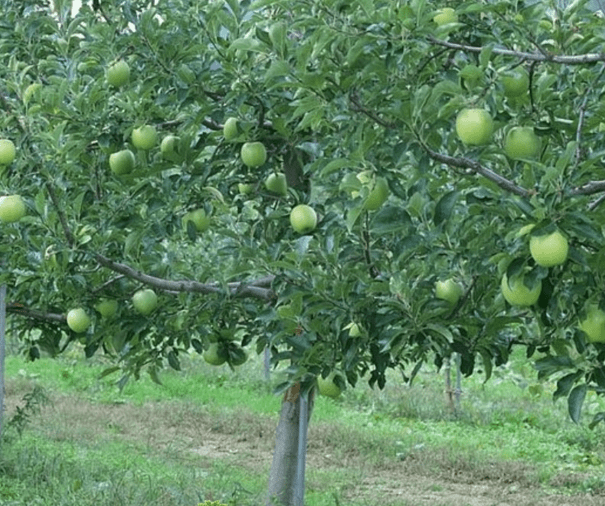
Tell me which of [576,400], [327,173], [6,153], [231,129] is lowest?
[576,400]

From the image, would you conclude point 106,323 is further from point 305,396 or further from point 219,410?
point 219,410

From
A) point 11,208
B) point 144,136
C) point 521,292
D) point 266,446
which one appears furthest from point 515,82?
point 266,446

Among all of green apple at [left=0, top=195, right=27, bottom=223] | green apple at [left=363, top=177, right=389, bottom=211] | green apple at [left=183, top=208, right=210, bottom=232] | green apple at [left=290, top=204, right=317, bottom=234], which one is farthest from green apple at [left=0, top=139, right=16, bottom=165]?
green apple at [left=363, top=177, right=389, bottom=211]

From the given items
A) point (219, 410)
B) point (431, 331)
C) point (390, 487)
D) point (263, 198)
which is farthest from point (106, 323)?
point (219, 410)

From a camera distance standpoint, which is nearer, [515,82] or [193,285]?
[515,82]

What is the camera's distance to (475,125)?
7.38 ft

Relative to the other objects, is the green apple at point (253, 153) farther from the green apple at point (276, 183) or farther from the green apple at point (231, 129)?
the green apple at point (276, 183)

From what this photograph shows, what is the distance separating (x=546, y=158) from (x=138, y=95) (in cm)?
146

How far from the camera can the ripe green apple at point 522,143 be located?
7.86 ft

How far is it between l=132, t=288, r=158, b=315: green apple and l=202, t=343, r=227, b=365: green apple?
0.48 meters

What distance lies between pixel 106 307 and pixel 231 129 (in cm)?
101

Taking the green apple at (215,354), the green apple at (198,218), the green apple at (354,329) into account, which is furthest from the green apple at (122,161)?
the green apple at (354,329)

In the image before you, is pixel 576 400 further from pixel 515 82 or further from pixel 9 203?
pixel 9 203

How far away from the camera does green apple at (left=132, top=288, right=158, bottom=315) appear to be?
3781 mm
